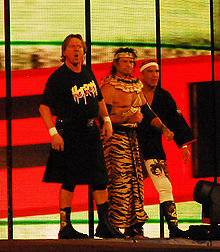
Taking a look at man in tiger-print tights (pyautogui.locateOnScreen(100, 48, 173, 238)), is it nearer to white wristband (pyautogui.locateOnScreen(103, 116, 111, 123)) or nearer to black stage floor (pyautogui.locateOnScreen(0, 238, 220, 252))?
white wristband (pyautogui.locateOnScreen(103, 116, 111, 123))

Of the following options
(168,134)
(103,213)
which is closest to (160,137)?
(168,134)

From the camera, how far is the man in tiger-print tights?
5707 mm

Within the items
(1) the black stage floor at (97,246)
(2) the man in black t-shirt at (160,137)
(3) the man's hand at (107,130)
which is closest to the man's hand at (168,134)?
(2) the man in black t-shirt at (160,137)

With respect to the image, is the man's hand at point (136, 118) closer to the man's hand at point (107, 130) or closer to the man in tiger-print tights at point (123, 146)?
the man in tiger-print tights at point (123, 146)

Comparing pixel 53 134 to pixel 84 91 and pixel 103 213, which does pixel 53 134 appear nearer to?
pixel 84 91

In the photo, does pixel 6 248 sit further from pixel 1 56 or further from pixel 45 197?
pixel 1 56

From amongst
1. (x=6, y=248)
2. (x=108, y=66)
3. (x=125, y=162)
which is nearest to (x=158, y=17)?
(x=108, y=66)

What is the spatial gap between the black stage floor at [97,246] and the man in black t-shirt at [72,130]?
18cm

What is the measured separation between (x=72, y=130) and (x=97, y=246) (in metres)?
1.00

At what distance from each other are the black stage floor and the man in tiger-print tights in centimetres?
44

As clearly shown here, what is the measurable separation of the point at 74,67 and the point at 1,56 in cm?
117

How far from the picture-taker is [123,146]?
5.74 metres

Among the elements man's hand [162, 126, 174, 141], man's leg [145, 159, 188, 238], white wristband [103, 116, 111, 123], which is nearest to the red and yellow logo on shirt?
white wristband [103, 116, 111, 123]

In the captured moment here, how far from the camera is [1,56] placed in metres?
6.29
